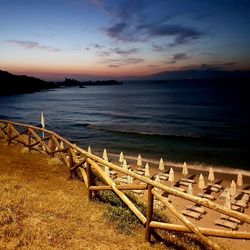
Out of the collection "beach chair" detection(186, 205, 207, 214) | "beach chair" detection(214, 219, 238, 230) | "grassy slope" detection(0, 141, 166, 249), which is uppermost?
"grassy slope" detection(0, 141, 166, 249)

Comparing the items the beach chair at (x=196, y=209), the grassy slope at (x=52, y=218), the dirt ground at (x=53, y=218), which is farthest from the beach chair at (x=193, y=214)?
the grassy slope at (x=52, y=218)

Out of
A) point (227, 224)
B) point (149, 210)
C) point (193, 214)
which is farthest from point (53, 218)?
point (227, 224)

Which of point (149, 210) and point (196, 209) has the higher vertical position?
point (149, 210)

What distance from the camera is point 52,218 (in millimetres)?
7441

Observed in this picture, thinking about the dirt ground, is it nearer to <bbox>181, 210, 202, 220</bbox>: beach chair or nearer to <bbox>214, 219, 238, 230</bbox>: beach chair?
<bbox>214, 219, 238, 230</bbox>: beach chair

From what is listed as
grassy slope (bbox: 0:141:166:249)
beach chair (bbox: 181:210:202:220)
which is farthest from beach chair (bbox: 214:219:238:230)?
grassy slope (bbox: 0:141:166:249)

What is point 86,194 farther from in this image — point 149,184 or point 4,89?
point 4,89

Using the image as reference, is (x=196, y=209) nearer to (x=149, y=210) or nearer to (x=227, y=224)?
(x=227, y=224)

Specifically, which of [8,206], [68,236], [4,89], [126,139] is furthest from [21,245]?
[4,89]

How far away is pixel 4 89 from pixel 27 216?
179 metres

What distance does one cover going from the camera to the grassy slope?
6406mm

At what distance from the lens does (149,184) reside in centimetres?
649

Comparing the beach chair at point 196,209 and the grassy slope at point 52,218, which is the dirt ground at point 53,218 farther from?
the beach chair at point 196,209

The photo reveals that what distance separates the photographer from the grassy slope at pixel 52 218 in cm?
641
